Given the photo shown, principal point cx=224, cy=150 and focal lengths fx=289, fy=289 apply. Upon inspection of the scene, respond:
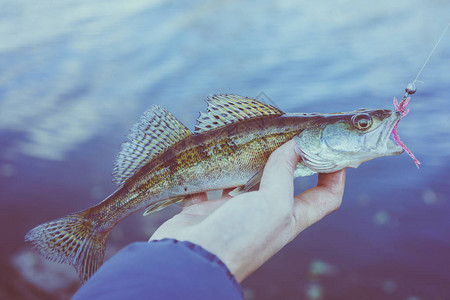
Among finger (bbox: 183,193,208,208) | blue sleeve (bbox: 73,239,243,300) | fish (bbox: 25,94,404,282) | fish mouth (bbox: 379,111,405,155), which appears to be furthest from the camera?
finger (bbox: 183,193,208,208)

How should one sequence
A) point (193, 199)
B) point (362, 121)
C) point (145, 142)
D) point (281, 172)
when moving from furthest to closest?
1. point (193, 199)
2. point (145, 142)
3. point (362, 121)
4. point (281, 172)

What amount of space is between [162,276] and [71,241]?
1.59 meters

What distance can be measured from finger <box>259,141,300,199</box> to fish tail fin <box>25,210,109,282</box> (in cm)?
137

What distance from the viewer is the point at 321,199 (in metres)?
2.12

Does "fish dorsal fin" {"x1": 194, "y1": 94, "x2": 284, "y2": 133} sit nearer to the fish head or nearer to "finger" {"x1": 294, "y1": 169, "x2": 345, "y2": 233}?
the fish head

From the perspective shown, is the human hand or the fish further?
the fish

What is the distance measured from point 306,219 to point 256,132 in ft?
2.31

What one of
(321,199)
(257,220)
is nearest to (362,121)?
(321,199)

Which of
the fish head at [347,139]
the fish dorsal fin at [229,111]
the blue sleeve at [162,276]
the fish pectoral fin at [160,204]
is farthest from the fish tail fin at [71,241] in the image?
the fish head at [347,139]

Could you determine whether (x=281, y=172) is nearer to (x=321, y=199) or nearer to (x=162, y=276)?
(x=321, y=199)

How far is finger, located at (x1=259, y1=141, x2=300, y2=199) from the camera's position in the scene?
1.66m

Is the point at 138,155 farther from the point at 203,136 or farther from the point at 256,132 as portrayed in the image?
the point at 256,132

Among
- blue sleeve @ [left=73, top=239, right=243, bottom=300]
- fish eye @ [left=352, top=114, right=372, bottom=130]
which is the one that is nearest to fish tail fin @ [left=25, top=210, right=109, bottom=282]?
blue sleeve @ [left=73, top=239, right=243, bottom=300]

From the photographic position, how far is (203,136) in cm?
216
